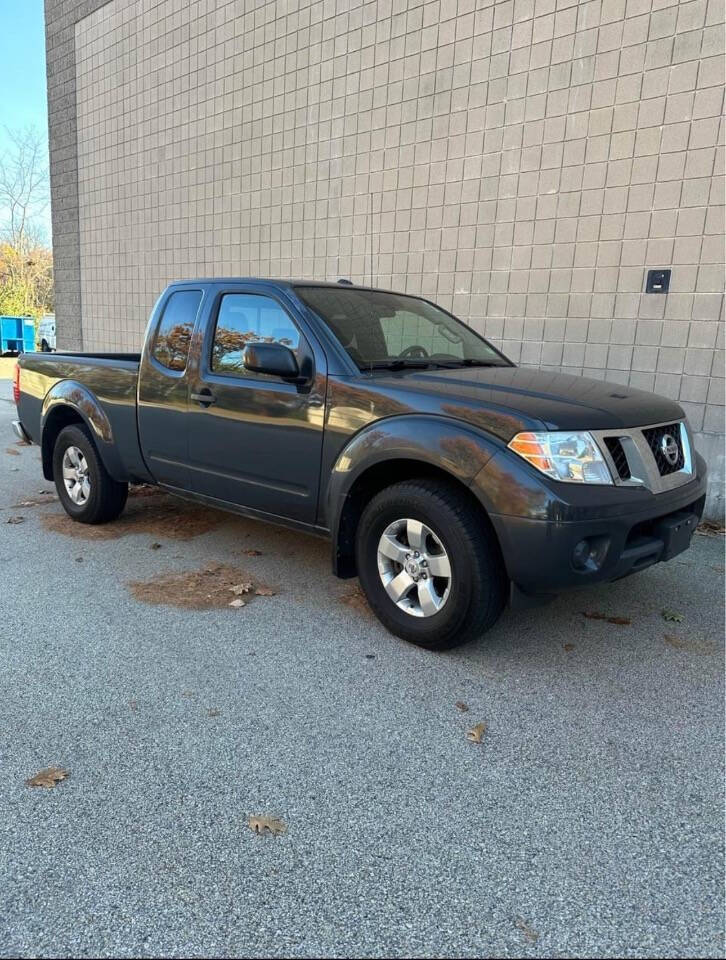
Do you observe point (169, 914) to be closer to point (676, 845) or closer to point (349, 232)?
point (676, 845)

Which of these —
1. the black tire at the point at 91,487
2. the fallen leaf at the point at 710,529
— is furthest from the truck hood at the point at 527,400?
the black tire at the point at 91,487

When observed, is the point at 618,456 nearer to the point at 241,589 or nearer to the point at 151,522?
the point at 241,589

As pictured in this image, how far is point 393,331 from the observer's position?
4.49m

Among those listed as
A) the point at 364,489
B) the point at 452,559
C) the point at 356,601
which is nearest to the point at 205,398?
the point at 364,489

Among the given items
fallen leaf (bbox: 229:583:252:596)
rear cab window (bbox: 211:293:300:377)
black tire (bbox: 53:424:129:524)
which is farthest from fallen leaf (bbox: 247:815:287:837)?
black tire (bbox: 53:424:129:524)

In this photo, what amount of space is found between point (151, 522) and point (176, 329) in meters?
1.78

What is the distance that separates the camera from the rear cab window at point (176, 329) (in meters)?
4.73

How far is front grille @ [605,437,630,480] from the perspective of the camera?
323cm

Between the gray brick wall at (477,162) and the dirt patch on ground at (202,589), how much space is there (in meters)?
4.05

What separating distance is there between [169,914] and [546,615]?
8.87ft

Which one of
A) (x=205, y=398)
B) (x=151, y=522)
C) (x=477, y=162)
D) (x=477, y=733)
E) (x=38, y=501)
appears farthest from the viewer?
(x=477, y=162)

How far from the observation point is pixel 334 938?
1.85m

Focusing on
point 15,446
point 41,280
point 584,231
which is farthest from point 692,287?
point 41,280

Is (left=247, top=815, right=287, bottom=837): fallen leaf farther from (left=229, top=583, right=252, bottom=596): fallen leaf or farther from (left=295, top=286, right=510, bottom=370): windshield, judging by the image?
(left=295, top=286, right=510, bottom=370): windshield
